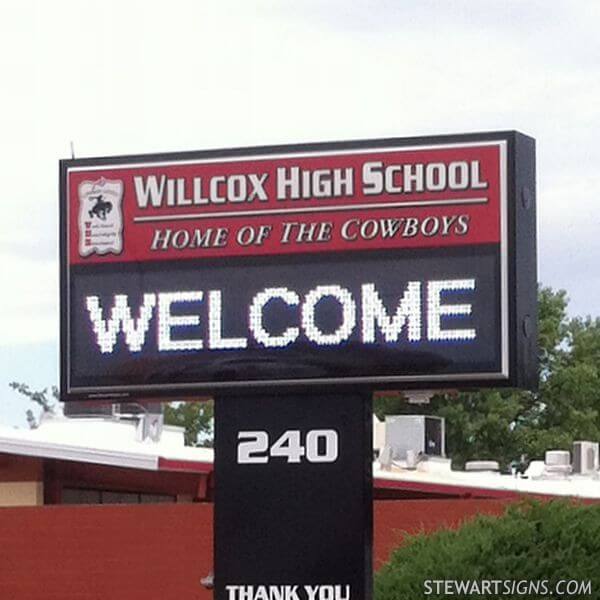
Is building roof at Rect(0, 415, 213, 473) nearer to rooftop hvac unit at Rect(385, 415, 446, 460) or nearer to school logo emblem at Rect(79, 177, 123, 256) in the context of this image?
rooftop hvac unit at Rect(385, 415, 446, 460)

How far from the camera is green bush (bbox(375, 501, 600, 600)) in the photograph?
16641 millimetres

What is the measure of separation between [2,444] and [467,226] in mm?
17803

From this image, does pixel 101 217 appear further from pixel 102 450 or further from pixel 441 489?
pixel 441 489

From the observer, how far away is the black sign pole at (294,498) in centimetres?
1226

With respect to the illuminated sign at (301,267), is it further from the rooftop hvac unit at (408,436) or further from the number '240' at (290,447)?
the rooftop hvac unit at (408,436)

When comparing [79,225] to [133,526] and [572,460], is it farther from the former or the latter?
[572,460]

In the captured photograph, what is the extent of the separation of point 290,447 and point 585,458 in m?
27.1

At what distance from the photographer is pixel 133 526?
26.4 m

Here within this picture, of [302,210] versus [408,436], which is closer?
[302,210]

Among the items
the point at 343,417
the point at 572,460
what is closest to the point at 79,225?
the point at 343,417

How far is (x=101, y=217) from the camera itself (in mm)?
12648

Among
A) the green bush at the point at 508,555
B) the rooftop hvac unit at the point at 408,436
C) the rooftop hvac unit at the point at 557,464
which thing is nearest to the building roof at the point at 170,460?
the rooftop hvac unit at the point at 557,464

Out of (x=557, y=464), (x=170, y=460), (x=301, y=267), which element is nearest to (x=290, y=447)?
(x=301, y=267)

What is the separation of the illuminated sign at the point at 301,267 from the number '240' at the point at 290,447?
1.09ft
